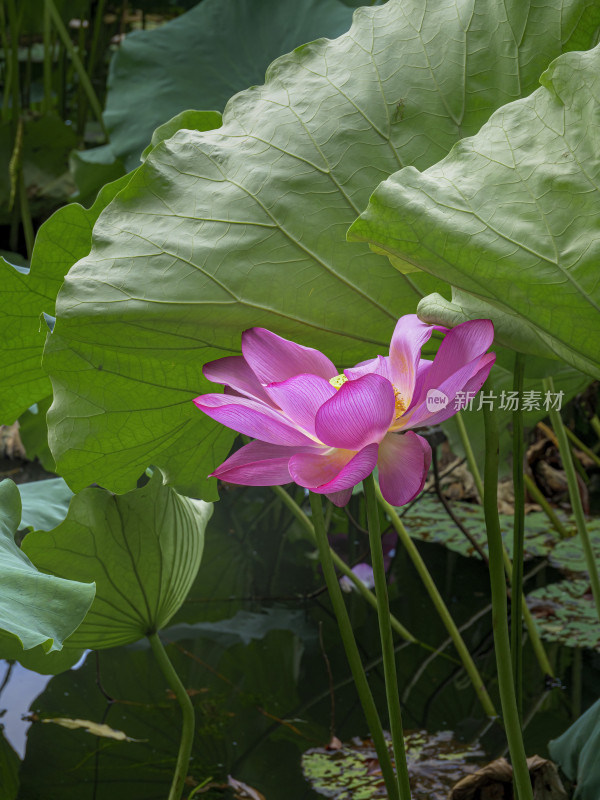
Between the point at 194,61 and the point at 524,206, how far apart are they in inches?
61.5

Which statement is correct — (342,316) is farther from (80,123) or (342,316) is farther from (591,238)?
(80,123)

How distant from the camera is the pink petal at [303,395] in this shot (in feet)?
1.40

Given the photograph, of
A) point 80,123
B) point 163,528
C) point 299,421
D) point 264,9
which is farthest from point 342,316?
point 80,123

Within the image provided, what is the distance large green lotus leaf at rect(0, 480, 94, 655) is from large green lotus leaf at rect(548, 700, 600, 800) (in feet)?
1.60

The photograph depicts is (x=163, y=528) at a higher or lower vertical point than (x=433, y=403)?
lower

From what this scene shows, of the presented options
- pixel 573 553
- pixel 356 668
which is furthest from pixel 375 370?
pixel 573 553

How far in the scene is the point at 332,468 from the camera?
1.44 ft

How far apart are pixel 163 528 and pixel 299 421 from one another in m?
0.44

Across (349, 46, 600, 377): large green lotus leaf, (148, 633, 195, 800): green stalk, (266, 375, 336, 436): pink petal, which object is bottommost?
(148, 633, 195, 800): green stalk

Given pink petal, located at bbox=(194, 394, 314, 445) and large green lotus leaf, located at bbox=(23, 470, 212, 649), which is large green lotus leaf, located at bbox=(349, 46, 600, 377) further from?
large green lotus leaf, located at bbox=(23, 470, 212, 649)

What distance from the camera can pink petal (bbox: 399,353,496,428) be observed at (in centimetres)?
42

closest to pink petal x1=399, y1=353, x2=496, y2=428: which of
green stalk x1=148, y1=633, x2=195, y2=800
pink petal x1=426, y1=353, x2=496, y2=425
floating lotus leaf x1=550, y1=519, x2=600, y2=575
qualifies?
pink petal x1=426, y1=353, x2=496, y2=425

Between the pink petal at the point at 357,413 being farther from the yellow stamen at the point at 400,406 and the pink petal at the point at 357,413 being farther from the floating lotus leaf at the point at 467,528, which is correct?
the floating lotus leaf at the point at 467,528

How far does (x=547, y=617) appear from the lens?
1291 millimetres
